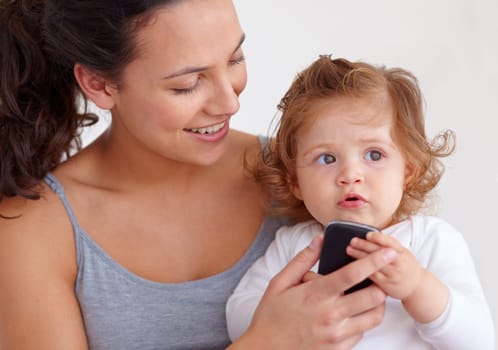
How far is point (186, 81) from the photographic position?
1947mm

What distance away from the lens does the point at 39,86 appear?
223 cm

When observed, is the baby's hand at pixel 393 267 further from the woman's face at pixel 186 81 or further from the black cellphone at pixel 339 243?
the woman's face at pixel 186 81

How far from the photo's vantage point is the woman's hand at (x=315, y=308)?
1.71 metres

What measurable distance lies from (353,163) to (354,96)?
150mm

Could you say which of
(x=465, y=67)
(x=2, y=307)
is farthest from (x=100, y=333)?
(x=465, y=67)

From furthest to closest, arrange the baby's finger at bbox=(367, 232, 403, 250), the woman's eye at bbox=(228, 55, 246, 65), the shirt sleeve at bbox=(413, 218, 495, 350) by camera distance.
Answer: the woman's eye at bbox=(228, 55, 246, 65) < the shirt sleeve at bbox=(413, 218, 495, 350) < the baby's finger at bbox=(367, 232, 403, 250)

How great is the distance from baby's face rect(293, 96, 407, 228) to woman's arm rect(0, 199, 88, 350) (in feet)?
1.95

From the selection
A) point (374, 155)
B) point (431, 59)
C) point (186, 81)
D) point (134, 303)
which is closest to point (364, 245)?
point (374, 155)

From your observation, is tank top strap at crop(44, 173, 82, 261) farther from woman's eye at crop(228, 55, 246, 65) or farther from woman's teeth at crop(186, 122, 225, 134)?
woman's eye at crop(228, 55, 246, 65)

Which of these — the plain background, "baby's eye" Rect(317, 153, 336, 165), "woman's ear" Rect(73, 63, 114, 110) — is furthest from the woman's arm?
the plain background

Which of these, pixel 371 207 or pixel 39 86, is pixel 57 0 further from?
→ pixel 371 207

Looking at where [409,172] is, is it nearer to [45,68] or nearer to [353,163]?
[353,163]

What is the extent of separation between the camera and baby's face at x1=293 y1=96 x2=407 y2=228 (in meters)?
1.88

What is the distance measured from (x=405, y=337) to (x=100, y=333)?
2.34 ft
